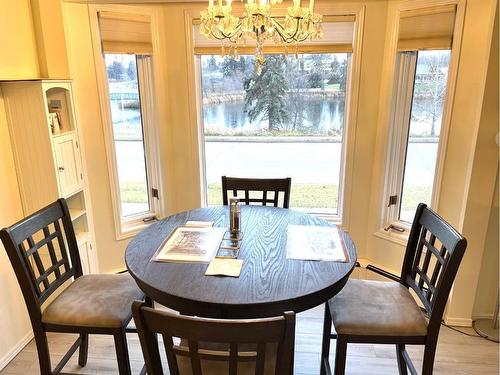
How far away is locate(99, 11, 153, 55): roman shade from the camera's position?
2.71 meters

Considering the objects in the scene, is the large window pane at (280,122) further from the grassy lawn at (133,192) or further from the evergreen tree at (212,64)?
the grassy lawn at (133,192)

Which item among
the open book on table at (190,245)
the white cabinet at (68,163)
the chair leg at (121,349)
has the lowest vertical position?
the chair leg at (121,349)

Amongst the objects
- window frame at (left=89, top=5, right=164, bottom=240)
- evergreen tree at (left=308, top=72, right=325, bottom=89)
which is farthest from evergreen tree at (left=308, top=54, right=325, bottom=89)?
window frame at (left=89, top=5, right=164, bottom=240)

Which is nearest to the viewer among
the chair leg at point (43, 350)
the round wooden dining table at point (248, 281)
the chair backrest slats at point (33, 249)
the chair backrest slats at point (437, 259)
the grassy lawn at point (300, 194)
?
the round wooden dining table at point (248, 281)

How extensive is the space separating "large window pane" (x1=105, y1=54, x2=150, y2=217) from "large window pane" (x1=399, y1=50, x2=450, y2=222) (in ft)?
7.15

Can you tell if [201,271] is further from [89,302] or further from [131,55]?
[131,55]

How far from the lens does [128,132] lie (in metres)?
3.14

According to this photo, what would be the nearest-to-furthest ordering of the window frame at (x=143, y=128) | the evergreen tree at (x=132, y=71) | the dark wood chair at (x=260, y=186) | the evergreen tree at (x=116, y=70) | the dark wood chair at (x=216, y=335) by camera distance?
1. the dark wood chair at (x=216, y=335)
2. the dark wood chair at (x=260, y=186)
3. the window frame at (x=143, y=128)
4. the evergreen tree at (x=116, y=70)
5. the evergreen tree at (x=132, y=71)

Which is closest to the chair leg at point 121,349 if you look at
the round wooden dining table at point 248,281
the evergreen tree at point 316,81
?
the round wooden dining table at point 248,281

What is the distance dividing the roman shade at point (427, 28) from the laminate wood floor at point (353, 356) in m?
1.97

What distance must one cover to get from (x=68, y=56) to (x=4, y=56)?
1.30 ft

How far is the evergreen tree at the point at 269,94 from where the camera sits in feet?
9.96

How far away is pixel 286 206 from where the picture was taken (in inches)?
103

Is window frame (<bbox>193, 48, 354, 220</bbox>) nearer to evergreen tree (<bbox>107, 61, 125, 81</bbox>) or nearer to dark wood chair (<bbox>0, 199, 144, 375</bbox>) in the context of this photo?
evergreen tree (<bbox>107, 61, 125, 81</bbox>)
